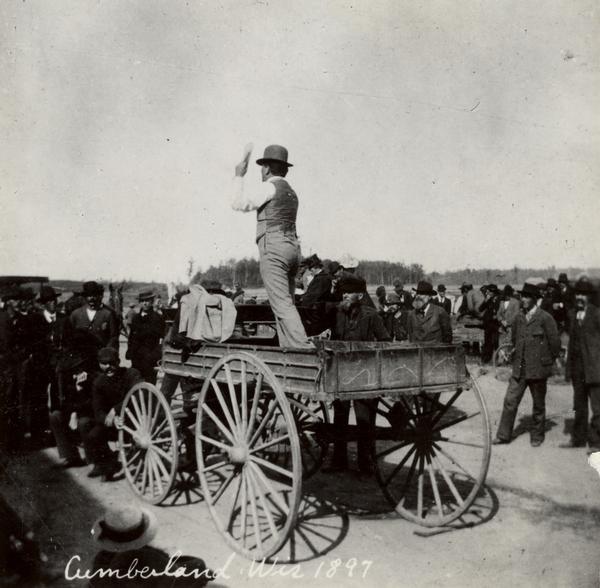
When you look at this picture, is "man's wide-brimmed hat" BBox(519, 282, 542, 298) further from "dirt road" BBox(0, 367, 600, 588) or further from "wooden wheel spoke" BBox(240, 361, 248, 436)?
"wooden wheel spoke" BBox(240, 361, 248, 436)

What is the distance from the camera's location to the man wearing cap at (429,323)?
885 cm

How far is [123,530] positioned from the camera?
3.23 metres

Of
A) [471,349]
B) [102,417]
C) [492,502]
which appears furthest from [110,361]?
[471,349]

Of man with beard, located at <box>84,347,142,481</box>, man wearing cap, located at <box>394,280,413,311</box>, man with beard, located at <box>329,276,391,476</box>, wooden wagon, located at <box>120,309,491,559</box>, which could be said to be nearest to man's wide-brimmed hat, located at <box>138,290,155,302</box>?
man with beard, located at <box>84,347,142,481</box>

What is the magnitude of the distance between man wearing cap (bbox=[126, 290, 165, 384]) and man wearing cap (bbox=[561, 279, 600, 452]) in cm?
584

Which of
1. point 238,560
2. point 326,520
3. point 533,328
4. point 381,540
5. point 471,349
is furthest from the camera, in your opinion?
point 471,349

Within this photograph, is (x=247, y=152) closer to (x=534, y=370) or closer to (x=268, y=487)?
(x=268, y=487)

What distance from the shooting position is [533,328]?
309 inches

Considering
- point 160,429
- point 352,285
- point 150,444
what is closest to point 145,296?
point 160,429

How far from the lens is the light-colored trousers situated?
495 cm

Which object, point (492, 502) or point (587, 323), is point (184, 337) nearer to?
point (492, 502)

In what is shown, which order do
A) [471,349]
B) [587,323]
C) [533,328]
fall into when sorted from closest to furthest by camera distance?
[587,323] < [533,328] < [471,349]

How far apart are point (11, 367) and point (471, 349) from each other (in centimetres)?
1146

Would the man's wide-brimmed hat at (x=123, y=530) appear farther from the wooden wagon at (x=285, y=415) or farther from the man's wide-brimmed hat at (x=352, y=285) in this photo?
the man's wide-brimmed hat at (x=352, y=285)
